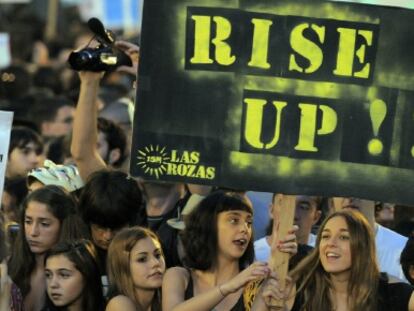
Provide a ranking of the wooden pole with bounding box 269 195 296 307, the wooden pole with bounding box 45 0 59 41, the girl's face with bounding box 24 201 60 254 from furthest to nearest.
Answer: the wooden pole with bounding box 45 0 59 41 → the girl's face with bounding box 24 201 60 254 → the wooden pole with bounding box 269 195 296 307

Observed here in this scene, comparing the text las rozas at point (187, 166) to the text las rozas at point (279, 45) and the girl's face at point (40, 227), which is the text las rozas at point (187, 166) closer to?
the text las rozas at point (279, 45)

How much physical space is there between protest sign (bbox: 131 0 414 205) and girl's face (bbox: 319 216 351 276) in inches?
20.7

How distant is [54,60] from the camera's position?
20.7 meters

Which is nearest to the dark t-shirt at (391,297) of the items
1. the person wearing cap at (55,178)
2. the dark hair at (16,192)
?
the person wearing cap at (55,178)

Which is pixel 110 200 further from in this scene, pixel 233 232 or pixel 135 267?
pixel 233 232

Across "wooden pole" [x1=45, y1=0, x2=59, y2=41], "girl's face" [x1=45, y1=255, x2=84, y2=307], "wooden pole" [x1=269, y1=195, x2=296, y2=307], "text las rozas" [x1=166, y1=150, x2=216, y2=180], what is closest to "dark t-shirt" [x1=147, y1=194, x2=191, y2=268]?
"girl's face" [x1=45, y1=255, x2=84, y2=307]

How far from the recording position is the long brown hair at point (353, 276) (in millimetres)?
7555

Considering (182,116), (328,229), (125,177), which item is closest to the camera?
(182,116)

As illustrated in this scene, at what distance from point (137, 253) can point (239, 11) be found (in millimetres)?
1483

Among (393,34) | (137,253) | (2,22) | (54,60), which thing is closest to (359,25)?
(393,34)

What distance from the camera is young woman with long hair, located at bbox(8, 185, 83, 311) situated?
8281 mm

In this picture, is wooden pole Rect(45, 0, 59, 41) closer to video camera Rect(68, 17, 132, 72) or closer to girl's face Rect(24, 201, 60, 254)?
video camera Rect(68, 17, 132, 72)

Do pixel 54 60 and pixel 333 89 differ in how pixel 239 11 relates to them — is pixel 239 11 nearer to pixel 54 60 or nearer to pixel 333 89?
pixel 333 89

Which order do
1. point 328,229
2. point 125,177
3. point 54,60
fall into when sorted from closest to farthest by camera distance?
point 328,229
point 125,177
point 54,60
